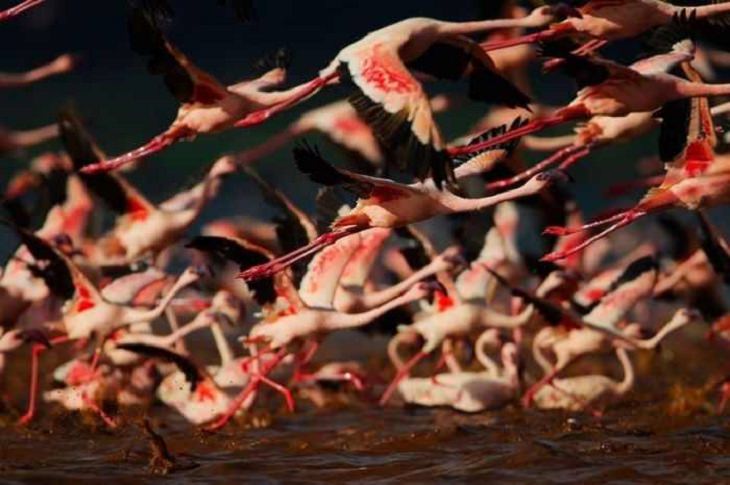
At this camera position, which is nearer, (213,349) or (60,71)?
(60,71)

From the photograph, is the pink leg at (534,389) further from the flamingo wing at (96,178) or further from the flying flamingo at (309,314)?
the flamingo wing at (96,178)

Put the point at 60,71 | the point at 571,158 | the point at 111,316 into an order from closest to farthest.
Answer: the point at 571,158, the point at 111,316, the point at 60,71

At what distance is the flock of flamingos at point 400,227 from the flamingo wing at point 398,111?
0.04 ft

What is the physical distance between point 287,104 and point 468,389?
3.65 metres

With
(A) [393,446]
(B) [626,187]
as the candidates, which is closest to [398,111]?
(A) [393,446]

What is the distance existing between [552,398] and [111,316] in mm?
3283

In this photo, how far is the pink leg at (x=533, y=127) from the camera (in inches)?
392

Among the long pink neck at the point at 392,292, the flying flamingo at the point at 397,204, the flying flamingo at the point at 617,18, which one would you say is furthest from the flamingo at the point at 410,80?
the long pink neck at the point at 392,292

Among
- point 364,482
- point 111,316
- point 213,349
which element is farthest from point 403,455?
point 213,349

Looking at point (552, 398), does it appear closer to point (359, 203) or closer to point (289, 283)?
point (289, 283)

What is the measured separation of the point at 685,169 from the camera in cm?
994

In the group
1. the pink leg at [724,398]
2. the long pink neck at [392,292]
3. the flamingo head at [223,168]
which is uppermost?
the flamingo head at [223,168]

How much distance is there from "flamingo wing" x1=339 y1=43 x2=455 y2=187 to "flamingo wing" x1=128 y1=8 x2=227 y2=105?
118 centimetres

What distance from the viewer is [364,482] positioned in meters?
9.47
